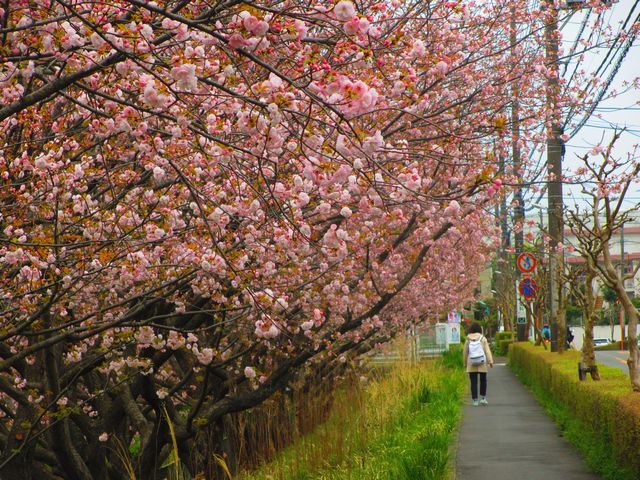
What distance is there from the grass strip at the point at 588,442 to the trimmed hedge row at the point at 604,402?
6cm

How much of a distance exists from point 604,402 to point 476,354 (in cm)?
761

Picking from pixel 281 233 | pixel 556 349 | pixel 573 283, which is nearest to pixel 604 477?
pixel 281 233

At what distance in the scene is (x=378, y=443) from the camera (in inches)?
427

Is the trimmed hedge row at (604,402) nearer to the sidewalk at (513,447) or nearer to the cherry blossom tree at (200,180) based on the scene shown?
the sidewalk at (513,447)

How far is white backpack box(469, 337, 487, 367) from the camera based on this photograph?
17203mm

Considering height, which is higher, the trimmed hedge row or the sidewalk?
the trimmed hedge row

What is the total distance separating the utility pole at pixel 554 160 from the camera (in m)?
12.0

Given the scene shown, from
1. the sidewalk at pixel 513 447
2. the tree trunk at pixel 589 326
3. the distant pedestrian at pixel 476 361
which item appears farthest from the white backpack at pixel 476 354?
the tree trunk at pixel 589 326

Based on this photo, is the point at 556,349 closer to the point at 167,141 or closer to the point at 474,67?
the point at 474,67

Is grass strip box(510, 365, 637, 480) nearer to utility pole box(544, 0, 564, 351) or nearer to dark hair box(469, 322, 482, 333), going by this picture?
dark hair box(469, 322, 482, 333)

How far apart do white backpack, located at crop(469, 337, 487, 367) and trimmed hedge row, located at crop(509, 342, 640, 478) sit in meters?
1.27

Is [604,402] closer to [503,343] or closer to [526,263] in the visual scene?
[526,263]

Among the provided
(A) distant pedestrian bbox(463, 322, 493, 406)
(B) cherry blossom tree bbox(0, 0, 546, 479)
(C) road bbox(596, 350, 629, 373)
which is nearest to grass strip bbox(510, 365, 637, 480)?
(A) distant pedestrian bbox(463, 322, 493, 406)

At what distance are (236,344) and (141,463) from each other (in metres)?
1.76
